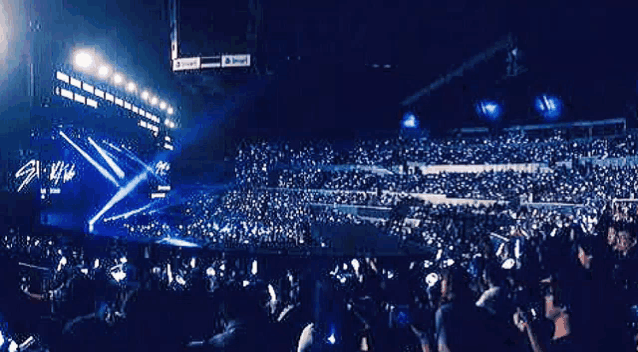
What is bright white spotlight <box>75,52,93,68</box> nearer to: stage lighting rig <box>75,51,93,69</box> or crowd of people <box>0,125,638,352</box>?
stage lighting rig <box>75,51,93,69</box>

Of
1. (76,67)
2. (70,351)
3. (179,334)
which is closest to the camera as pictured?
(70,351)

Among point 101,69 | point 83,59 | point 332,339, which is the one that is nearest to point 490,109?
point 101,69

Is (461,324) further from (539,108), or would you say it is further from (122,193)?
(539,108)

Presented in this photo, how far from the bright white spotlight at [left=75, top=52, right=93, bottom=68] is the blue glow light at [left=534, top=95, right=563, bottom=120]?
100 ft

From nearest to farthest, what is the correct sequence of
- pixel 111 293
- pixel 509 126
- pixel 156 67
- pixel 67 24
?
1. pixel 111 293
2. pixel 67 24
3. pixel 156 67
4. pixel 509 126

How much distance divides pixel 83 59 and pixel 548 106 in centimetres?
3114

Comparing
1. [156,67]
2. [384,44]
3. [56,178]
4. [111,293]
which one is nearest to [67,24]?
[56,178]

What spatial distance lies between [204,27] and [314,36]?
2048cm

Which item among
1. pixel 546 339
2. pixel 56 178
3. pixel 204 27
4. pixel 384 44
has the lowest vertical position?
pixel 546 339

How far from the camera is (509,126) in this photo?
43156 mm

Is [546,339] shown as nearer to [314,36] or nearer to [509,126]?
[314,36]

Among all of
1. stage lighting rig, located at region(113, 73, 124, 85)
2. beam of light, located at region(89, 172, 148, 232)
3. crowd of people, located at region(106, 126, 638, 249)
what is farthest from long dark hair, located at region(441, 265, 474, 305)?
stage lighting rig, located at region(113, 73, 124, 85)

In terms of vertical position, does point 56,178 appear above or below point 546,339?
above

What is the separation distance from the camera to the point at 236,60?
13891 millimetres
